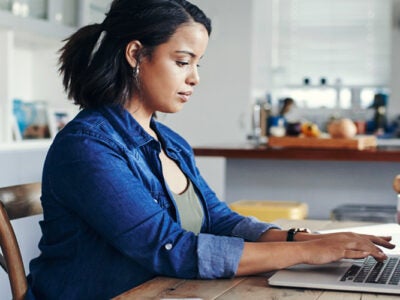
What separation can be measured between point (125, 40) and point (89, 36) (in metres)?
0.09

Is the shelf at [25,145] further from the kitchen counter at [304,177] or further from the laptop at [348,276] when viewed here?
the laptop at [348,276]

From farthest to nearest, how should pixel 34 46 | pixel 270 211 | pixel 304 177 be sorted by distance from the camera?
pixel 34 46 < pixel 304 177 < pixel 270 211

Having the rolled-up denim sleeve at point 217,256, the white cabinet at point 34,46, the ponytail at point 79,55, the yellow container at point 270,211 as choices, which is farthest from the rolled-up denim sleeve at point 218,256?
the white cabinet at point 34,46

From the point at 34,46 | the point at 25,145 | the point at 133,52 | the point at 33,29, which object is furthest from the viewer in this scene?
the point at 34,46

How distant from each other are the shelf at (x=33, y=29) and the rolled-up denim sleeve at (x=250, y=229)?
2925 millimetres

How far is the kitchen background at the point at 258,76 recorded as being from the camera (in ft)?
14.3

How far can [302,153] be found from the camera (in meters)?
4.02

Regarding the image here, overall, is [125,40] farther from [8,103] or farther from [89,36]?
[8,103]

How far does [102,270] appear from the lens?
1.47 metres

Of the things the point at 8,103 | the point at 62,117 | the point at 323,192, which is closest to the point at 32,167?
the point at 8,103

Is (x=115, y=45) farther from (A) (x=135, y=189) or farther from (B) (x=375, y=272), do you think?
(B) (x=375, y=272)

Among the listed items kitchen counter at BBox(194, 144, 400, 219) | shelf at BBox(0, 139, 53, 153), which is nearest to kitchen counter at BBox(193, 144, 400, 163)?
kitchen counter at BBox(194, 144, 400, 219)

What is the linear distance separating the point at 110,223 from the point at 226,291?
26 centimetres

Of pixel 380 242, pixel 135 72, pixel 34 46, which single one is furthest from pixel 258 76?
pixel 380 242
